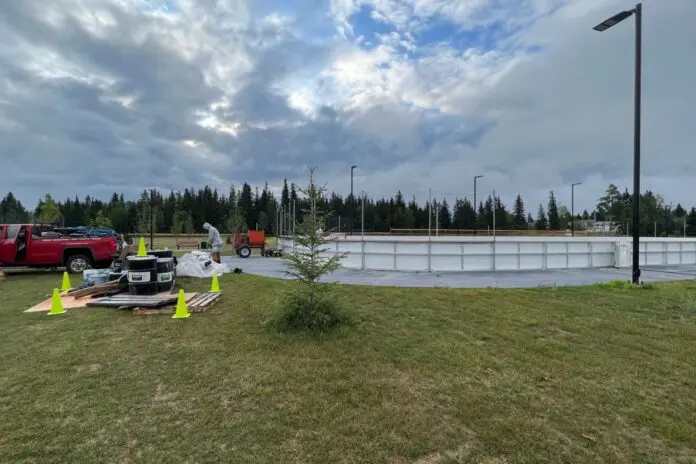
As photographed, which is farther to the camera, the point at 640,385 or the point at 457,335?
the point at 457,335

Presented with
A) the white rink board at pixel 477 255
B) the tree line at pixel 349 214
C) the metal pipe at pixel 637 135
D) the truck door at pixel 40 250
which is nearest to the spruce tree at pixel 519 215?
the tree line at pixel 349 214

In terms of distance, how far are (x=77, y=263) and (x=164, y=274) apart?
7.12 meters

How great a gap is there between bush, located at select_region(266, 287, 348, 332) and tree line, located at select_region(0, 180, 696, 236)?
19883 millimetres

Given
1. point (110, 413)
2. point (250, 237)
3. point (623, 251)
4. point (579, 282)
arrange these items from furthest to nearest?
point (250, 237) → point (623, 251) → point (579, 282) → point (110, 413)

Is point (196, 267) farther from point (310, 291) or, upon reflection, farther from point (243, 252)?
point (243, 252)

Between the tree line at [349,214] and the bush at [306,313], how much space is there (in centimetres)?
1988

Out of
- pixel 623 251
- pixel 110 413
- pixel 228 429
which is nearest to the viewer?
pixel 228 429

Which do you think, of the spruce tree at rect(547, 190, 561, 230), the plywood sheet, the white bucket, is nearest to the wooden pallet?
the plywood sheet

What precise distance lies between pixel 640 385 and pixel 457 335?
2.31 m

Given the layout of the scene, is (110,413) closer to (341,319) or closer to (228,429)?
(228,429)

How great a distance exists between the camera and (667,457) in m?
3.04

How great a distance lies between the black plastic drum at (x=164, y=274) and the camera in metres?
9.62

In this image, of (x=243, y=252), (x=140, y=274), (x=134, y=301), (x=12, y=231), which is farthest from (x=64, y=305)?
(x=243, y=252)

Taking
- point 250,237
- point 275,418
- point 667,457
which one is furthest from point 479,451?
point 250,237
